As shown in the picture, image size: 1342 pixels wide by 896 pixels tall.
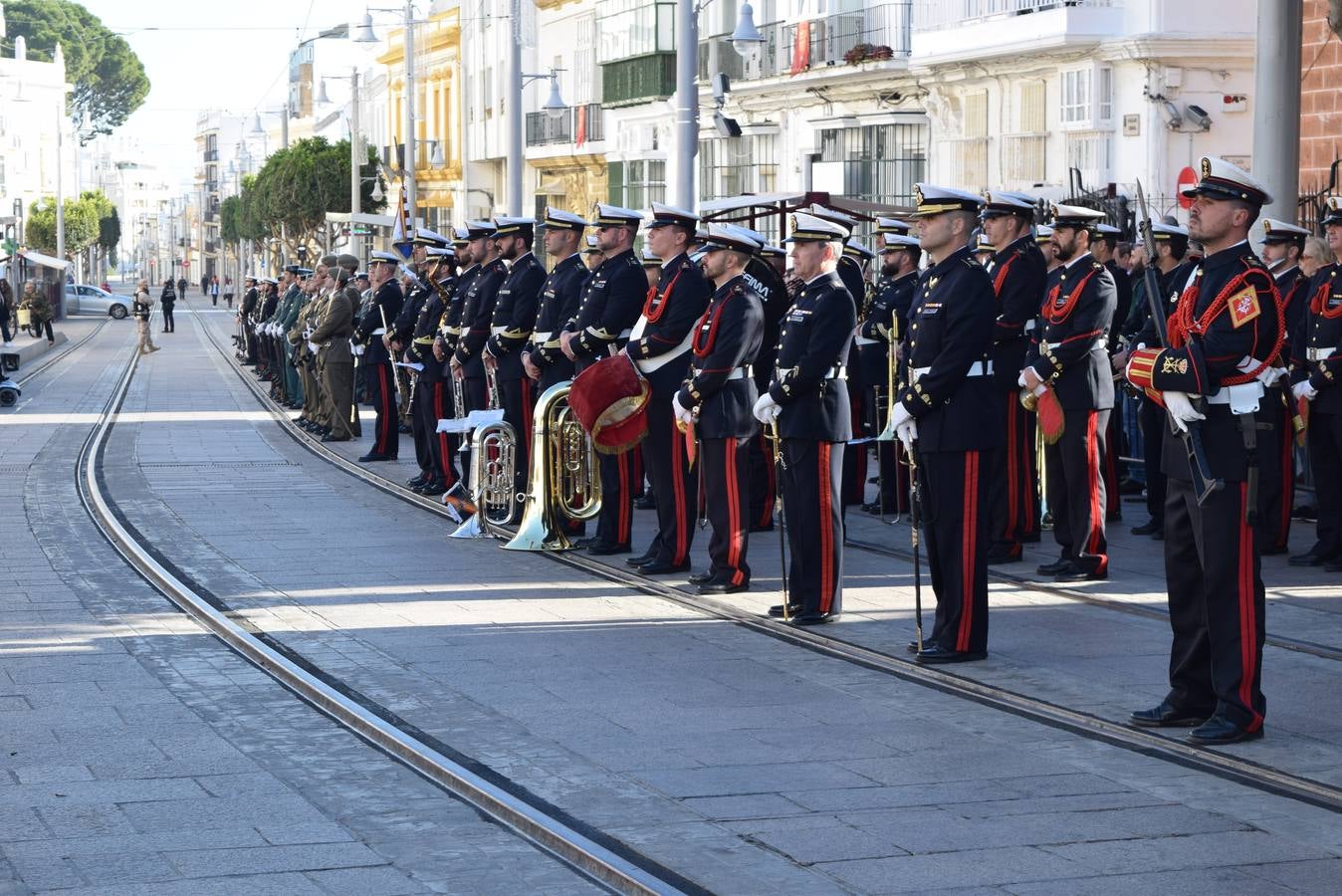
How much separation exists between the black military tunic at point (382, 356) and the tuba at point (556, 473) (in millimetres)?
6408

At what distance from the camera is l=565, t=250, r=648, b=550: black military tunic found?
12.8m

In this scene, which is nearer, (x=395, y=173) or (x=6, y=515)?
(x=6, y=515)

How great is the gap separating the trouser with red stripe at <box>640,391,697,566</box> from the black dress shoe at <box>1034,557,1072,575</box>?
2.06m

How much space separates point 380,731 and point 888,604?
3839 mm

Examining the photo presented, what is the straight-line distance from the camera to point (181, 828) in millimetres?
6559

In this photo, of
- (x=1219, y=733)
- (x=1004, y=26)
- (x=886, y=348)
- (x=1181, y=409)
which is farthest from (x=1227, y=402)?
(x=1004, y=26)

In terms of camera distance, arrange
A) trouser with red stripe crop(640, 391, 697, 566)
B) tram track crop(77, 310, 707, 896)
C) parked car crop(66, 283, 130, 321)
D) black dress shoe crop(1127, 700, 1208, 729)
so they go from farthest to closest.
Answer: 1. parked car crop(66, 283, 130, 321)
2. trouser with red stripe crop(640, 391, 697, 566)
3. black dress shoe crop(1127, 700, 1208, 729)
4. tram track crop(77, 310, 707, 896)

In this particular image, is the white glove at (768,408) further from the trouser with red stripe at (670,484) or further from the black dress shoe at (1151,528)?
the black dress shoe at (1151,528)

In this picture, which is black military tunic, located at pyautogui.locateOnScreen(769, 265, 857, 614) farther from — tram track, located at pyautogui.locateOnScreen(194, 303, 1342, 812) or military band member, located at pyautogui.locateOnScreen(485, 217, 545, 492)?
military band member, located at pyautogui.locateOnScreen(485, 217, 545, 492)

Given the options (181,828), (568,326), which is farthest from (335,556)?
(181,828)

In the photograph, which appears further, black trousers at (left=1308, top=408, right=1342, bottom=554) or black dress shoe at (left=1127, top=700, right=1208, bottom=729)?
black trousers at (left=1308, top=408, right=1342, bottom=554)

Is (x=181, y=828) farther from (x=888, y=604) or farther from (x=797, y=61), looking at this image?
(x=797, y=61)

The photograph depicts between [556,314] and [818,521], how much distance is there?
3.97 m

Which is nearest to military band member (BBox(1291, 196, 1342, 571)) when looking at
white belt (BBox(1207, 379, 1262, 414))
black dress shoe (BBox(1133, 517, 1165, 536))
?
black dress shoe (BBox(1133, 517, 1165, 536))
